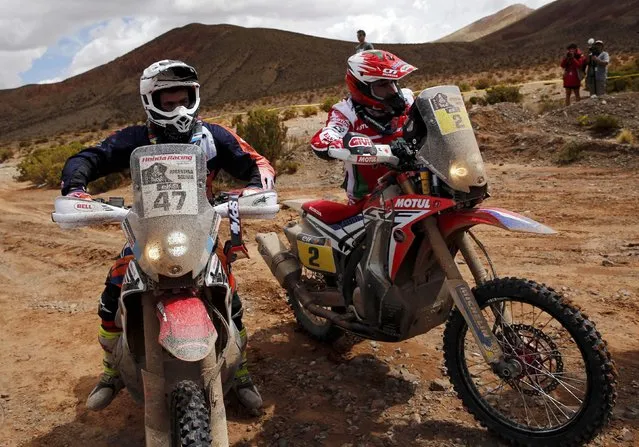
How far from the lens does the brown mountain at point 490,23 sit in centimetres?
15335

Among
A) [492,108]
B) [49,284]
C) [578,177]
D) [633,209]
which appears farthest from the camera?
[492,108]

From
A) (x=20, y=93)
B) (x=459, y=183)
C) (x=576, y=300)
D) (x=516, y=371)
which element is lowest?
(x=576, y=300)

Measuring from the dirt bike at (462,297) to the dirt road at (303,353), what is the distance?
0.30m

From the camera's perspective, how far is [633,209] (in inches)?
294

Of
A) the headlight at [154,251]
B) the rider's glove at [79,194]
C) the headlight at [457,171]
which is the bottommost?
the headlight at [154,251]

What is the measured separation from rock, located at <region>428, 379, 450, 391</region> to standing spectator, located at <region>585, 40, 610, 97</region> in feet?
43.5

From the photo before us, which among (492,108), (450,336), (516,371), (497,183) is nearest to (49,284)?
(450,336)

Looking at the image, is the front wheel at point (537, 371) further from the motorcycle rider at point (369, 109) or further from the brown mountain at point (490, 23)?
A: the brown mountain at point (490, 23)

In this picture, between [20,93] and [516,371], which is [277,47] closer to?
[20,93]

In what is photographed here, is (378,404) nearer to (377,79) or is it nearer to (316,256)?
(316,256)

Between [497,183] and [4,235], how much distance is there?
754 cm

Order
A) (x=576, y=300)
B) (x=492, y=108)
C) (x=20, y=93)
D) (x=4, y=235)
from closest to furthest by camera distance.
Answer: (x=576, y=300), (x=4, y=235), (x=492, y=108), (x=20, y=93)

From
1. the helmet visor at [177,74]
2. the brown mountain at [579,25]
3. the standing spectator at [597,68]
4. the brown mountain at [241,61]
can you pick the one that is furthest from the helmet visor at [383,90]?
the brown mountain at [241,61]

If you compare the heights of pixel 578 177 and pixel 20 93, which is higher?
pixel 20 93
